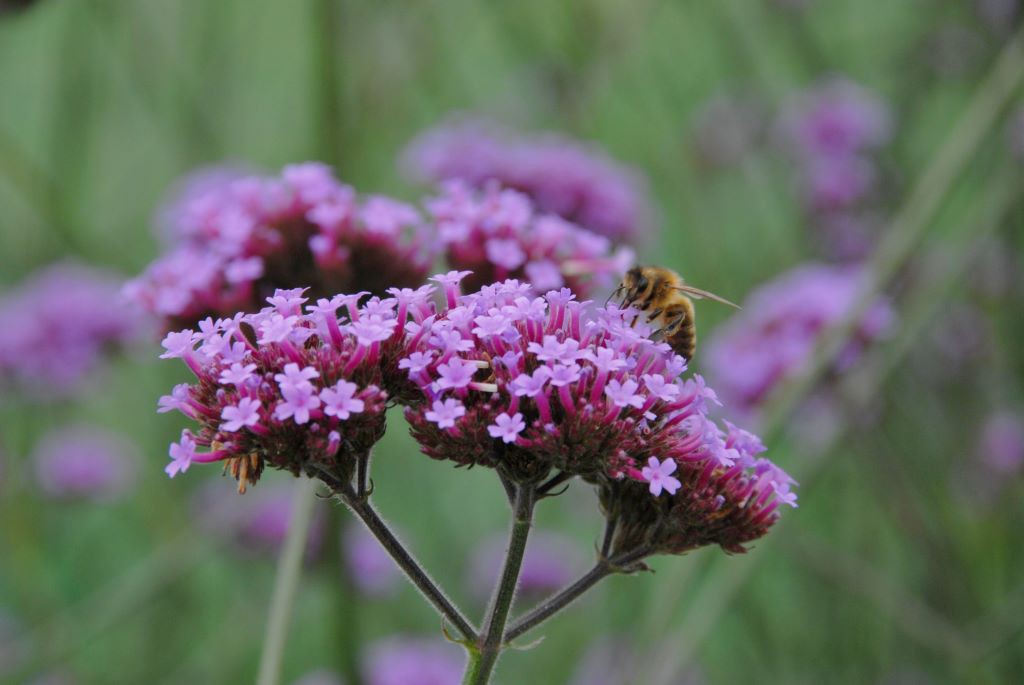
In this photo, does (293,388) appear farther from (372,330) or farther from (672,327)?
(672,327)

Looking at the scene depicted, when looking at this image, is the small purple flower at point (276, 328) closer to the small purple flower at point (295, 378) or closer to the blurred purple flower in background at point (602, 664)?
the small purple flower at point (295, 378)

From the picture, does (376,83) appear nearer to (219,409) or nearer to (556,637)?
(556,637)

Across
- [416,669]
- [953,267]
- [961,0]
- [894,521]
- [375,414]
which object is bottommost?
[416,669]

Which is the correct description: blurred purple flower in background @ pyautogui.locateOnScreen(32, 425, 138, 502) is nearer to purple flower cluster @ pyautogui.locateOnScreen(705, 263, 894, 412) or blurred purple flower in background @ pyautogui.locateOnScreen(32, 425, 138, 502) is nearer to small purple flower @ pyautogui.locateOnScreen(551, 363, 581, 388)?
purple flower cluster @ pyautogui.locateOnScreen(705, 263, 894, 412)

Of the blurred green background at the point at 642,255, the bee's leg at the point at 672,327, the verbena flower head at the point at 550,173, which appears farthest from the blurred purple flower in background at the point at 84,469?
the bee's leg at the point at 672,327

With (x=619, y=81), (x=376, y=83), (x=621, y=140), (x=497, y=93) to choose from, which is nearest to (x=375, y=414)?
(x=376, y=83)

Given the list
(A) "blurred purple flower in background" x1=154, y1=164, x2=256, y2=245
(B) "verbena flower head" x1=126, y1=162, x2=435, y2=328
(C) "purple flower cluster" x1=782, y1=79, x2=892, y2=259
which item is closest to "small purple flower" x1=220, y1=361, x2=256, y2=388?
(B) "verbena flower head" x1=126, y1=162, x2=435, y2=328

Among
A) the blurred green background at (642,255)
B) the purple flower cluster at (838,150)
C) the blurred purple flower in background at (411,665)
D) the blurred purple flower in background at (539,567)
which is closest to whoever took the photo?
the blurred green background at (642,255)
